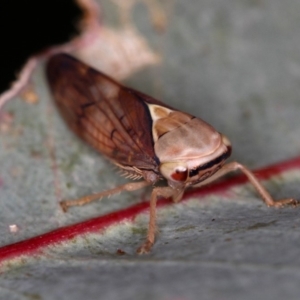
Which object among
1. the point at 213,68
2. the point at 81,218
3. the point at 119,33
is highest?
the point at 119,33

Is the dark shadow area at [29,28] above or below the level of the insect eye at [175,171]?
above

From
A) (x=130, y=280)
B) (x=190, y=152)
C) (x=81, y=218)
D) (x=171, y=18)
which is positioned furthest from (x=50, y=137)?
(x=130, y=280)

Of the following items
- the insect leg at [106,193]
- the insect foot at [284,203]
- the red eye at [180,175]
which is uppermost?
the red eye at [180,175]

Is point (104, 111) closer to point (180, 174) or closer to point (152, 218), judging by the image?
point (180, 174)

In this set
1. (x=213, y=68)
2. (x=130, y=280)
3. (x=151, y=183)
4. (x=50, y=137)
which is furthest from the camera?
(x=213, y=68)

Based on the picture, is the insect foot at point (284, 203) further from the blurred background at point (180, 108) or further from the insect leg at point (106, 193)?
the insect leg at point (106, 193)

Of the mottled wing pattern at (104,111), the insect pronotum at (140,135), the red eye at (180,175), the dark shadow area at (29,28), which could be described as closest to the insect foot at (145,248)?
the insect pronotum at (140,135)

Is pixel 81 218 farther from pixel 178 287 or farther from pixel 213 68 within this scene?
pixel 213 68

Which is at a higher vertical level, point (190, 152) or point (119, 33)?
point (119, 33)

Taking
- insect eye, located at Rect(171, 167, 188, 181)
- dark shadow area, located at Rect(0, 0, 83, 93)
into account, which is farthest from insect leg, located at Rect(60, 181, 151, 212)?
dark shadow area, located at Rect(0, 0, 83, 93)
